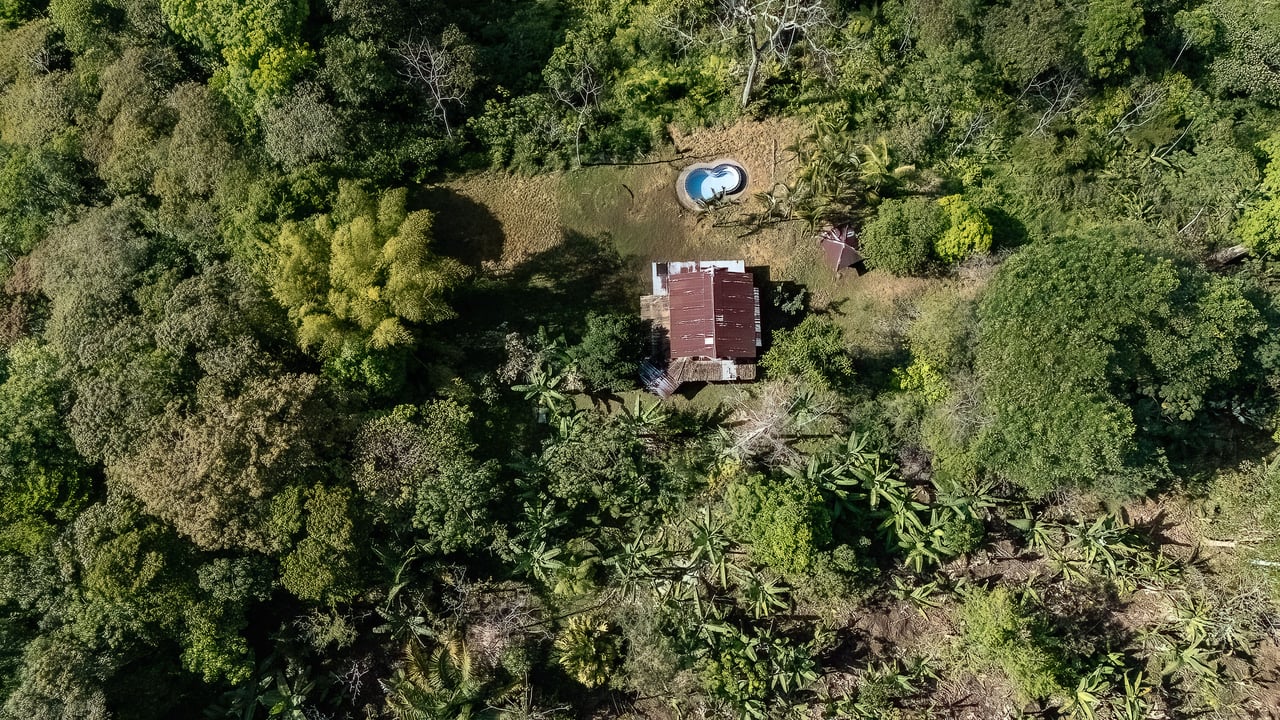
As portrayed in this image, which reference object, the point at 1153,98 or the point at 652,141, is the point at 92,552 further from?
the point at 1153,98

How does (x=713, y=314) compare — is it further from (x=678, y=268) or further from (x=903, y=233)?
(x=903, y=233)

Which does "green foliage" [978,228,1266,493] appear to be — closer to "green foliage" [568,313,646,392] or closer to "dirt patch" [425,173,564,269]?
"green foliage" [568,313,646,392]

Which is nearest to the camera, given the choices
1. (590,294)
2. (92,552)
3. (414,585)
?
(92,552)

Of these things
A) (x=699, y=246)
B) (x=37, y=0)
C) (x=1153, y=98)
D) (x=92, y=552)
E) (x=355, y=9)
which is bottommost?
(x=92, y=552)

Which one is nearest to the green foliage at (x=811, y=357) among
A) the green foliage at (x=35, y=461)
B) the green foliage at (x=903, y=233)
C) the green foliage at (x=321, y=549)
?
the green foliage at (x=903, y=233)

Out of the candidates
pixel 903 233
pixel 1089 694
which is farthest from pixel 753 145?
pixel 1089 694

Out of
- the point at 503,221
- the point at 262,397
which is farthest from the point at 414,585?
the point at 503,221
